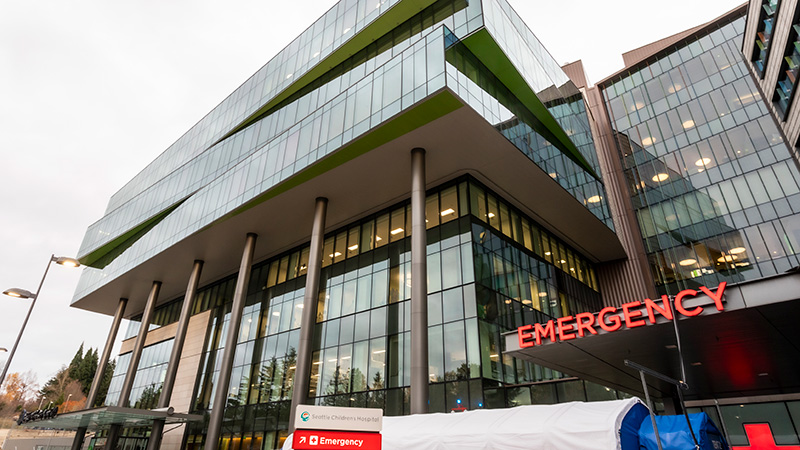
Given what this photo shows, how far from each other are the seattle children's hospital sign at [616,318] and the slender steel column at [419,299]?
559 centimetres

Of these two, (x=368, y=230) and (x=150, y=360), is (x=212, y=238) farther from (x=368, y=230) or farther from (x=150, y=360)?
(x=150, y=360)

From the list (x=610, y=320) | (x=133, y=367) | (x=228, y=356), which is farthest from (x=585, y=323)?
(x=133, y=367)

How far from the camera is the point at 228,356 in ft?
98.9

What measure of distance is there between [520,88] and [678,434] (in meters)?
25.7

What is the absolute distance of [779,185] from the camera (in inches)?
1171

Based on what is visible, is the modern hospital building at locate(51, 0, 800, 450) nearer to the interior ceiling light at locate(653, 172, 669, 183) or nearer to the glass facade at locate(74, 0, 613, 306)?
the interior ceiling light at locate(653, 172, 669, 183)

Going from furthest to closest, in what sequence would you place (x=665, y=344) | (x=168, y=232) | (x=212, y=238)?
(x=168, y=232)
(x=212, y=238)
(x=665, y=344)

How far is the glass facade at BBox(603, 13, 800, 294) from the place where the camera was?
97.0ft

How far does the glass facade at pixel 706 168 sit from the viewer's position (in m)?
29.6

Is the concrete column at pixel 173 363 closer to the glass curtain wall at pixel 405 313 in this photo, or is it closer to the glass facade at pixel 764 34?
the glass curtain wall at pixel 405 313

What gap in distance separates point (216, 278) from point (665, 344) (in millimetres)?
38035

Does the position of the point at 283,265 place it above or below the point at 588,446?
above

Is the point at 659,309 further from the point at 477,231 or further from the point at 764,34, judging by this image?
the point at 764,34

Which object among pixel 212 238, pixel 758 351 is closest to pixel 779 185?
pixel 758 351
